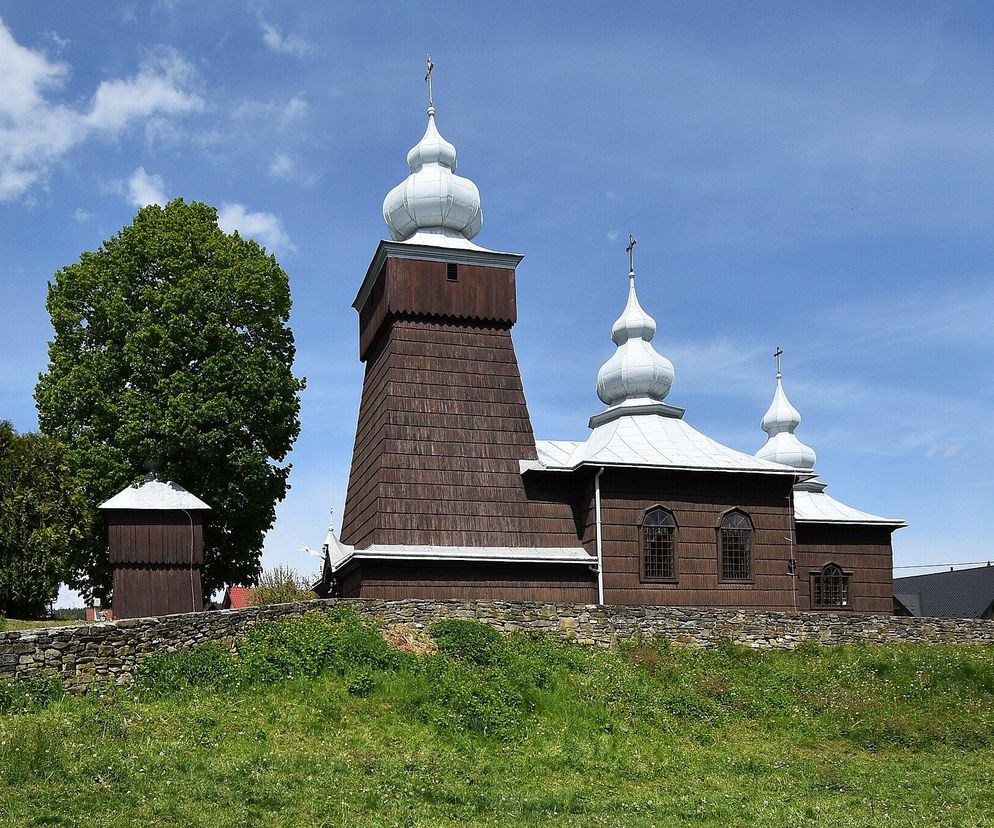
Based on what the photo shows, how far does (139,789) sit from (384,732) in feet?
15.9

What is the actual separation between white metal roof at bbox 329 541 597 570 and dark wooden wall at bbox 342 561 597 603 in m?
0.23

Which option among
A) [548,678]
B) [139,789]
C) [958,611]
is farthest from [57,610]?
[958,611]

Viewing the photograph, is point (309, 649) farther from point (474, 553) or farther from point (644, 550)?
point (644, 550)

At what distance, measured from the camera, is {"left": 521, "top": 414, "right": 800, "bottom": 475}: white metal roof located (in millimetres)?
26234

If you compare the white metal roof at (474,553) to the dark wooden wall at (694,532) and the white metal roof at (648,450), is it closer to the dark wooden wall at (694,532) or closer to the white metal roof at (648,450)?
the dark wooden wall at (694,532)

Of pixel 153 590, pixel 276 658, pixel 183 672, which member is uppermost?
pixel 153 590

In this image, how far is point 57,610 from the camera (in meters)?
36.1

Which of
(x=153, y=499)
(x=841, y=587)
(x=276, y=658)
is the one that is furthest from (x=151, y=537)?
(x=841, y=587)

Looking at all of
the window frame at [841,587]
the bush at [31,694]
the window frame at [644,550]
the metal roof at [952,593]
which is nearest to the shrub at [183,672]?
the bush at [31,694]

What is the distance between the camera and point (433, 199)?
28.2 meters

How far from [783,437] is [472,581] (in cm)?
1469

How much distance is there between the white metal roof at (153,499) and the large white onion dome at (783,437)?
1790cm

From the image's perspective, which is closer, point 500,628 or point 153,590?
point 500,628

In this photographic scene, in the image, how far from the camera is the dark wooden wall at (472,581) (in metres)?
24.2
